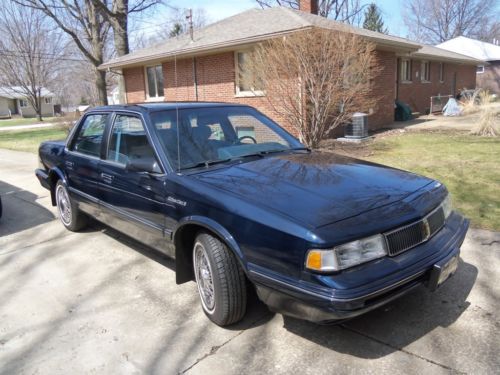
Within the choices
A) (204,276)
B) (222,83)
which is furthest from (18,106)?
(204,276)

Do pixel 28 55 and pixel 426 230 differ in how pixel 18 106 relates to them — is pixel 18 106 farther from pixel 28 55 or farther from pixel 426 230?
pixel 426 230

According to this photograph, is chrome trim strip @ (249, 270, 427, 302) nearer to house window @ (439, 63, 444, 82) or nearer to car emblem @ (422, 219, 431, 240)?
car emblem @ (422, 219, 431, 240)

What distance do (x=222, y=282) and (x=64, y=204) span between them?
3466 millimetres

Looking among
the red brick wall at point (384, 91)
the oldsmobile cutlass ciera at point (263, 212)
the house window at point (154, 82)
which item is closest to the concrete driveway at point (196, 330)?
the oldsmobile cutlass ciera at point (263, 212)

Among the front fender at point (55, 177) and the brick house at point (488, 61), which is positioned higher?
the brick house at point (488, 61)

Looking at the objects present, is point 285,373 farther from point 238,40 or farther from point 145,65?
point 145,65

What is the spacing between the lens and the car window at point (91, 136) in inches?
184

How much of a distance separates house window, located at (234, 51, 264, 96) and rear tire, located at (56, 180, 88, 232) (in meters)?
7.98

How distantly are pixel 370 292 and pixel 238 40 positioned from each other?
40.6ft

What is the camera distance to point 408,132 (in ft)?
48.2

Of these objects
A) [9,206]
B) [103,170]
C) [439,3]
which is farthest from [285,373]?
[439,3]

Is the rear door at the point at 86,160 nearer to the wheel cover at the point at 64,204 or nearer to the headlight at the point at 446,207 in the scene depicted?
the wheel cover at the point at 64,204

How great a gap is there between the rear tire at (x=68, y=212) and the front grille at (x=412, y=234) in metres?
3.93

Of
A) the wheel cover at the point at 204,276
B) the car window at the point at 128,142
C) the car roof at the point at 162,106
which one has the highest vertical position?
the car roof at the point at 162,106
